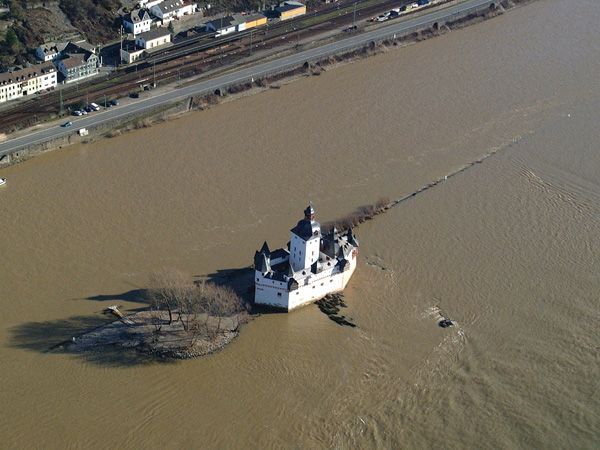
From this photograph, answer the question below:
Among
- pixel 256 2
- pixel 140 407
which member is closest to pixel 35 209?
pixel 140 407

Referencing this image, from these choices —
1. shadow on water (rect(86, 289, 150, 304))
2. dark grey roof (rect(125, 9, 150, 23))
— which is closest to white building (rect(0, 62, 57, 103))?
dark grey roof (rect(125, 9, 150, 23))

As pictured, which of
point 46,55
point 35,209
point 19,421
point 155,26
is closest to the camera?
point 19,421

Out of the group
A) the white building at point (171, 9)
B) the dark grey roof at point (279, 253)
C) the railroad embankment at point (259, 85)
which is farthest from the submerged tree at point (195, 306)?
the white building at point (171, 9)

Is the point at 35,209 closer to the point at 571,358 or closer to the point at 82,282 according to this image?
the point at 82,282

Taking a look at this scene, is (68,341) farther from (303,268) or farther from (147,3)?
(147,3)

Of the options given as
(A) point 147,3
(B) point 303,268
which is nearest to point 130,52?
(A) point 147,3

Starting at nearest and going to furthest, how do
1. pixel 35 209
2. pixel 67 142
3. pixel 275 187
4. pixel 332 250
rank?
1. pixel 332 250
2. pixel 35 209
3. pixel 275 187
4. pixel 67 142
